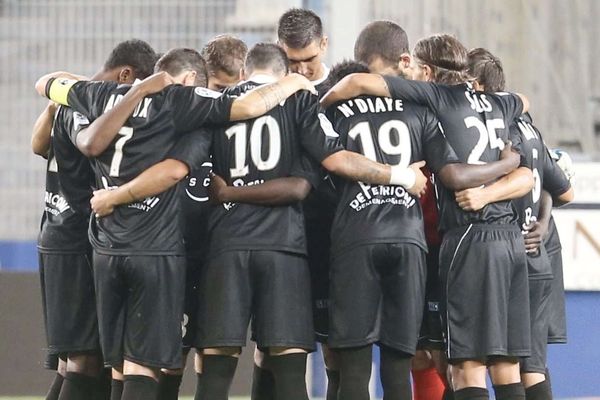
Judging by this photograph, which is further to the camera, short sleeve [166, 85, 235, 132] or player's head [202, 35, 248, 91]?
player's head [202, 35, 248, 91]

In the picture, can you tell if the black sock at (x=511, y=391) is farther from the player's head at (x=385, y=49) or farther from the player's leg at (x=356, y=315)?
the player's head at (x=385, y=49)

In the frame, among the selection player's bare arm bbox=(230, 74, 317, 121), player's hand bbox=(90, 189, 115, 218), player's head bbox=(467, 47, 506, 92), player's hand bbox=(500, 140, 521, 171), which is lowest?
player's hand bbox=(90, 189, 115, 218)

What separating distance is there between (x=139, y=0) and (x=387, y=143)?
392 cm

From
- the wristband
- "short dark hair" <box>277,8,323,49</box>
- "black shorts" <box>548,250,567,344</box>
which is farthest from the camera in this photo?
"black shorts" <box>548,250,567,344</box>

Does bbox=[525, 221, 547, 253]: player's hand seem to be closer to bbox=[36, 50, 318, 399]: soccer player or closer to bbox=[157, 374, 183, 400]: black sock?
bbox=[36, 50, 318, 399]: soccer player

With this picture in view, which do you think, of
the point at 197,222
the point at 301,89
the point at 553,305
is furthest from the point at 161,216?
the point at 553,305

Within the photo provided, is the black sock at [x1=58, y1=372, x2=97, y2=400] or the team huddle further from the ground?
the team huddle

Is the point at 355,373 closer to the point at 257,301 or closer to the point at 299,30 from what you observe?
the point at 257,301

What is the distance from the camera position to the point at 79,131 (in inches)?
197

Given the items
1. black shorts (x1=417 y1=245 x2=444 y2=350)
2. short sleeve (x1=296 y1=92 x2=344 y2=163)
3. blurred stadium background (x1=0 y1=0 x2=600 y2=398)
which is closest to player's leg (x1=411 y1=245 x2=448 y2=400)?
black shorts (x1=417 y1=245 x2=444 y2=350)

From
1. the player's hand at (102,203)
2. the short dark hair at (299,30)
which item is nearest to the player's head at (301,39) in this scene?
the short dark hair at (299,30)

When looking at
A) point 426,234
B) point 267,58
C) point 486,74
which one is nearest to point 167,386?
point 426,234

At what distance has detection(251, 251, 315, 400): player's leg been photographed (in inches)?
191

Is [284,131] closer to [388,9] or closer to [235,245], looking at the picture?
[235,245]
